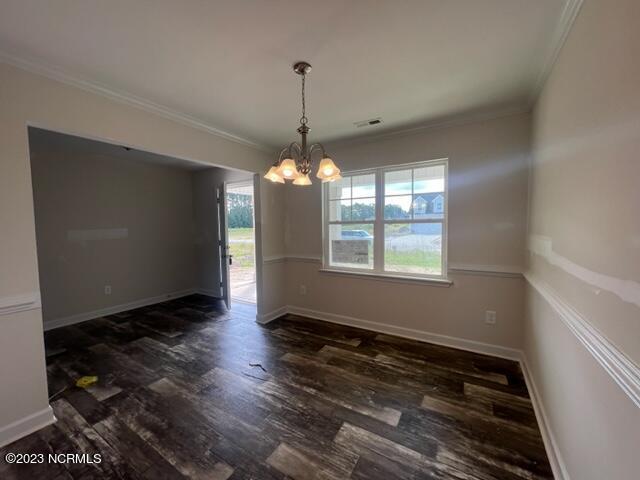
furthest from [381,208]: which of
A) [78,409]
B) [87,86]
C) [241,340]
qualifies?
[78,409]

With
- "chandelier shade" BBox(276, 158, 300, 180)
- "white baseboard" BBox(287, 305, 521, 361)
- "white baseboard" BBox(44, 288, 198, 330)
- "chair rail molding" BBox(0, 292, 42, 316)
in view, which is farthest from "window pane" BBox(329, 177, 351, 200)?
"white baseboard" BBox(44, 288, 198, 330)

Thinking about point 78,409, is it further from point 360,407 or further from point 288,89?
point 288,89

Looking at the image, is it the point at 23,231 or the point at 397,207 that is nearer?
the point at 23,231

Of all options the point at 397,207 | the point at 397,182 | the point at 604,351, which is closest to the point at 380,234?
the point at 397,207

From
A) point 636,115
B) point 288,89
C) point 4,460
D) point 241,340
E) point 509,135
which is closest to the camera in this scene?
point 636,115

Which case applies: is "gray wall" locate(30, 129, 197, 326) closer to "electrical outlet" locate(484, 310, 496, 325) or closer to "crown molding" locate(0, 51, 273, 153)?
"crown molding" locate(0, 51, 273, 153)

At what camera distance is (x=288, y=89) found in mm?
2158

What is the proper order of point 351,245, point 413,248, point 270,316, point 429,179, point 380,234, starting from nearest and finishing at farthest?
point 429,179
point 413,248
point 380,234
point 351,245
point 270,316

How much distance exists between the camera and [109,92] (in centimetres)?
211

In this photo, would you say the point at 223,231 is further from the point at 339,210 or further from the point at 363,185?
the point at 363,185

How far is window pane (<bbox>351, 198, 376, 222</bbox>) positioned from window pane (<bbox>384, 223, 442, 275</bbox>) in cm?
27

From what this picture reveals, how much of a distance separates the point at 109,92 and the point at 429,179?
10.5 ft

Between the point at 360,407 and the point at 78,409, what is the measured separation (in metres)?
2.21

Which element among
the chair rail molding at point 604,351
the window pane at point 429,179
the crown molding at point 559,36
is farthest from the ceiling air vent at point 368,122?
the chair rail molding at point 604,351
